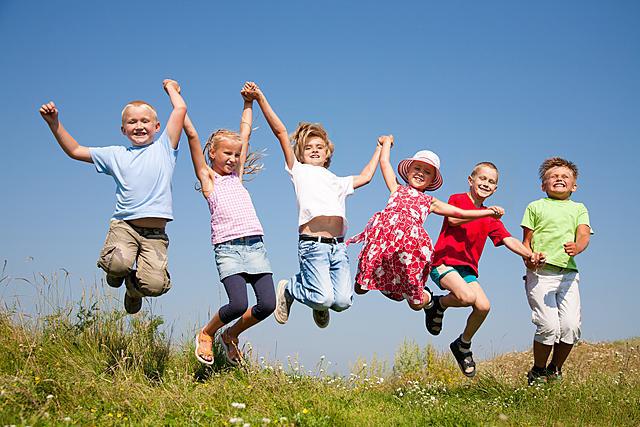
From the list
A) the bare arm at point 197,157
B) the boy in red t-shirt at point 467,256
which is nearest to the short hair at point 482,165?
the boy in red t-shirt at point 467,256

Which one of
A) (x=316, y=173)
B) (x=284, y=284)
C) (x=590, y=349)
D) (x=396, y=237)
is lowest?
(x=590, y=349)

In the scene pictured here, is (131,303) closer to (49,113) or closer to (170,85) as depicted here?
(49,113)

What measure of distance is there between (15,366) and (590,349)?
426 inches

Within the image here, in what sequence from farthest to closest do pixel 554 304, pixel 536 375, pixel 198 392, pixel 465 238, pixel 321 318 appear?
pixel 536 375 < pixel 554 304 < pixel 465 238 < pixel 321 318 < pixel 198 392

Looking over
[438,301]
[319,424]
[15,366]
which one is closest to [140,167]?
[15,366]

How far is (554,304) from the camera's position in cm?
816

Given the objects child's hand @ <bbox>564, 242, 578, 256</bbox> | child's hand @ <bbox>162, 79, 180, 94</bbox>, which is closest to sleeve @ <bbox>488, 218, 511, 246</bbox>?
child's hand @ <bbox>564, 242, 578, 256</bbox>

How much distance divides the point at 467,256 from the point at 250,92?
321cm

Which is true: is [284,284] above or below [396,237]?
below

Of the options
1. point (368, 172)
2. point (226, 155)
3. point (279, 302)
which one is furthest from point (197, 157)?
point (368, 172)

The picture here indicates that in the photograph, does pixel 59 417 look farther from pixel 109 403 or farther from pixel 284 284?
pixel 284 284

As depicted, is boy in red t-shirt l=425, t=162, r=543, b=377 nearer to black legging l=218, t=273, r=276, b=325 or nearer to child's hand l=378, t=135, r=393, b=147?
child's hand l=378, t=135, r=393, b=147

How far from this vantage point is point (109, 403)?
6164 mm

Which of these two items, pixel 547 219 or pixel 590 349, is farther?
pixel 590 349
